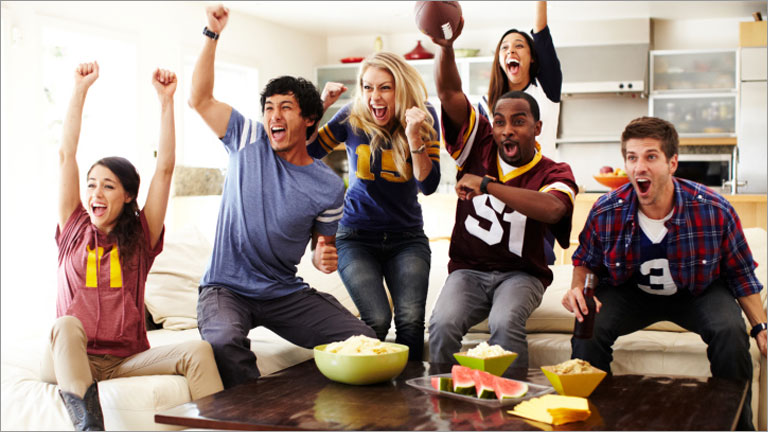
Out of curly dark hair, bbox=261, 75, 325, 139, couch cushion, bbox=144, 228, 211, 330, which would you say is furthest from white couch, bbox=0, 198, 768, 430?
curly dark hair, bbox=261, 75, 325, 139

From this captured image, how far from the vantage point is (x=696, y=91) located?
7.54m

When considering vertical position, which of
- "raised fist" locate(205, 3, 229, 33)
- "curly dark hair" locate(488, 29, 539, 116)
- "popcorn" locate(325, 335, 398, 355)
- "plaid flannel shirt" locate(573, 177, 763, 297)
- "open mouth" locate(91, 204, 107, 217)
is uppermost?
"raised fist" locate(205, 3, 229, 33)

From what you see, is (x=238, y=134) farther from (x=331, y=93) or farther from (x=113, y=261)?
(x=113, y=261)

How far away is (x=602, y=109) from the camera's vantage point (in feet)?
26.9

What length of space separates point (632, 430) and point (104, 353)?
150cm

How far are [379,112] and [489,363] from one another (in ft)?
3.84

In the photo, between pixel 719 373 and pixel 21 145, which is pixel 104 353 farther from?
pixel 21 145

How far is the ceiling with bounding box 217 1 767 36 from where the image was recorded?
7046mm

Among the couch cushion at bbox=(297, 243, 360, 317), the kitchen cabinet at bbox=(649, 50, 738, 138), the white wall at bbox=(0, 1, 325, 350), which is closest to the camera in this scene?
the couch cushion at bbox=(297, 243, 360, 317)

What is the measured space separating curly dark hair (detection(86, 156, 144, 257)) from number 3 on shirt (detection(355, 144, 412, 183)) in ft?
2.70

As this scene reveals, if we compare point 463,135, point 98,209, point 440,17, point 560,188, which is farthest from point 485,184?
point 98,209

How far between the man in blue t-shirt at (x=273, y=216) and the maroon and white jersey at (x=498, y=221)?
1.50 feet

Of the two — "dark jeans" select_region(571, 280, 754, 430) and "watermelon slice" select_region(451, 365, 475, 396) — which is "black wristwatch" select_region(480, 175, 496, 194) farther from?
"watermelon slice" select_region(451, 365, 475, 396)

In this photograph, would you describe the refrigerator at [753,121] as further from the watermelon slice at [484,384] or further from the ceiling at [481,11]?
the watermelon slice at [484,384]
